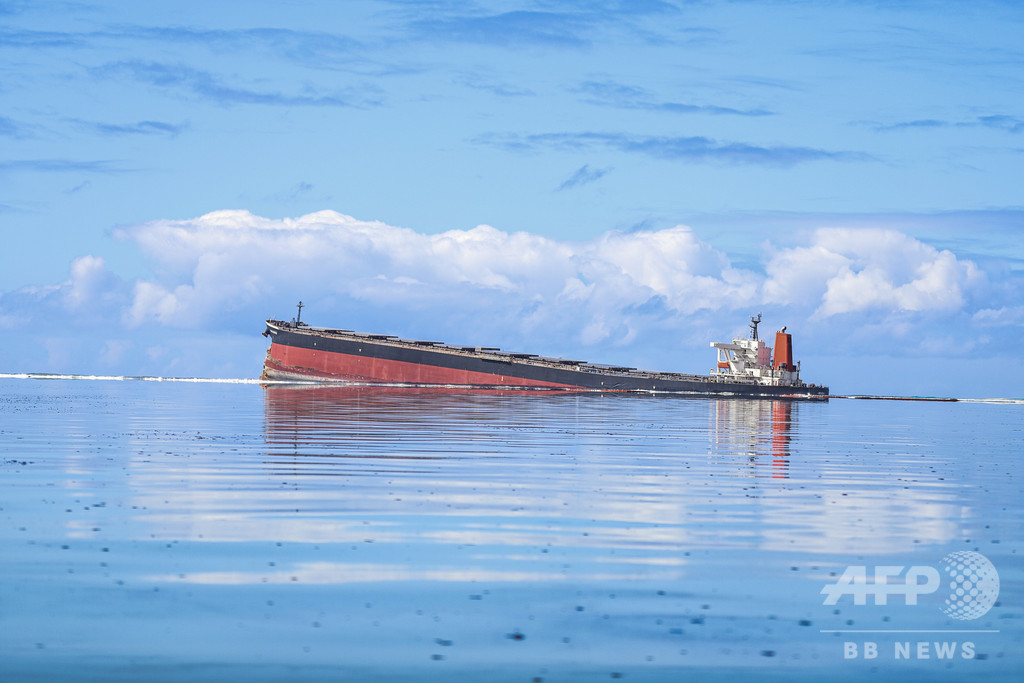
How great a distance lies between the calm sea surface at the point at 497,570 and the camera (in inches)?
329

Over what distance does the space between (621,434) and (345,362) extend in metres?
69.4

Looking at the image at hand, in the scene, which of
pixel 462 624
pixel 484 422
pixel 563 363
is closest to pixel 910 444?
pixel 484 422

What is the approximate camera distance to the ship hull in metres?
99.8

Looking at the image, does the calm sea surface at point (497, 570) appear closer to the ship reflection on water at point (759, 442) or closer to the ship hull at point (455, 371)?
the ship reflection on water at point (759, 442)

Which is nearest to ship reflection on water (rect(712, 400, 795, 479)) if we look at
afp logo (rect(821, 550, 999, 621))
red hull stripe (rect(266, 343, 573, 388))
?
afp logo (rect(821, 550, 999, 621))

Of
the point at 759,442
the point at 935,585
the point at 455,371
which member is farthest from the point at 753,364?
the point at 935,585

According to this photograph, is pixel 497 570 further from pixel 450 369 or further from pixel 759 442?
pixel 450 369

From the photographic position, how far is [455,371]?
328 ft

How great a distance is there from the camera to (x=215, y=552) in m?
12.1

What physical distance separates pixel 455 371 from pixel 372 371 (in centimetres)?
850

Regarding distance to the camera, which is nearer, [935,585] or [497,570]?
[935,585]

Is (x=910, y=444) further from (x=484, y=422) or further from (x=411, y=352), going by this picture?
(x=411, y=352)


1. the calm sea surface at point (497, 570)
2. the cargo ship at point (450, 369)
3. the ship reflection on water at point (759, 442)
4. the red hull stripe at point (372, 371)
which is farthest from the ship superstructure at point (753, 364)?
the calm sea surface at point (497, 570)

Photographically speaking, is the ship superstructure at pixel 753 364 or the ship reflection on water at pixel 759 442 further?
the ship superstructure at pixel 753 364
